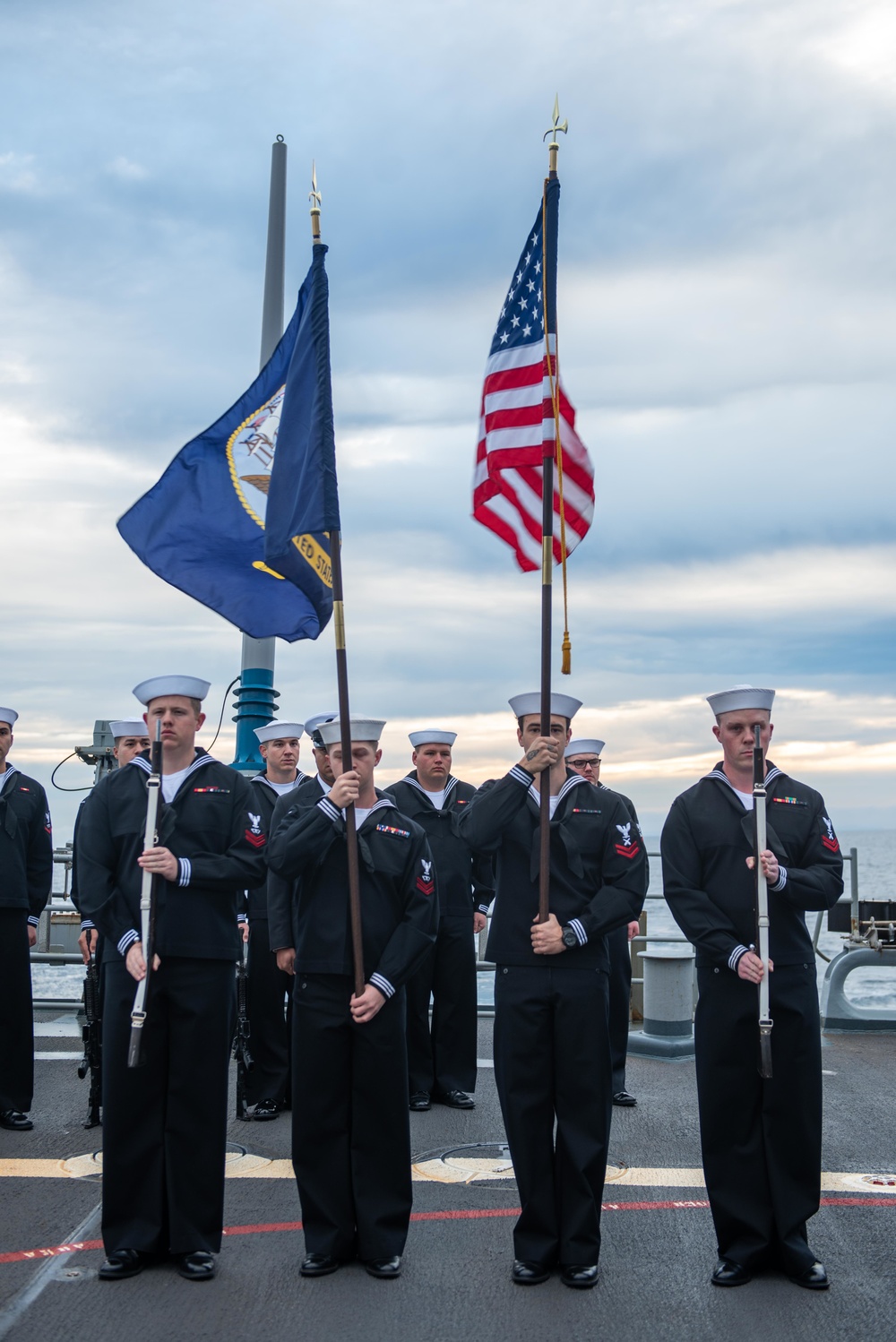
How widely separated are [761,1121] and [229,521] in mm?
3734

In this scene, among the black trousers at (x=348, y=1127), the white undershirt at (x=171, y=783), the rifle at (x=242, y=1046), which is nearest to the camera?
the black trousers at (x=348, y=1127)

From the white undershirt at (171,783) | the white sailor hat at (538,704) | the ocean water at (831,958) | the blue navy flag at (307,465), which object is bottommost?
the ocean water at (831,958)

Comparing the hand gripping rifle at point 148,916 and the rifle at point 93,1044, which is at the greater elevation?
the hand gripping rifle at point 148,916

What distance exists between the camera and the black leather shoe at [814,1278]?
4.75 metres

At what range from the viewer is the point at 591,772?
29.2ft

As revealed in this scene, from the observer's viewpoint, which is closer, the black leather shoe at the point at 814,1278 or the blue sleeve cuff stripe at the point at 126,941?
the black leather shoe at the point at 814,1278

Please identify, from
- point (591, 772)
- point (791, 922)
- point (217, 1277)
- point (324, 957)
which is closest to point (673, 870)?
point (791, 922)

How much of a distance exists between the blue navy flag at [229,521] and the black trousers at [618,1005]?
2.98 meters

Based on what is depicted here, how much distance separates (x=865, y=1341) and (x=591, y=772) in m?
4.87

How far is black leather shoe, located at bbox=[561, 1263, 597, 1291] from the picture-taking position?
479 centimetres

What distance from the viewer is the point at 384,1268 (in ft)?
16.0

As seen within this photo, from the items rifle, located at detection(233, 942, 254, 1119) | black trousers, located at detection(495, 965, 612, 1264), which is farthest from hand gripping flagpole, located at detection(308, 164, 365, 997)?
rifle, located at detection(233, 942, 254, 1119)

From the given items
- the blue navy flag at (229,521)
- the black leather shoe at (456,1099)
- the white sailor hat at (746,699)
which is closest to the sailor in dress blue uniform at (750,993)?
the white sailor hat at (746,699)

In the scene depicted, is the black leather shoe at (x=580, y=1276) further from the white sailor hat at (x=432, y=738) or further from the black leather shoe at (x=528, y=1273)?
the white sailor hat at (x=432, y=738)
